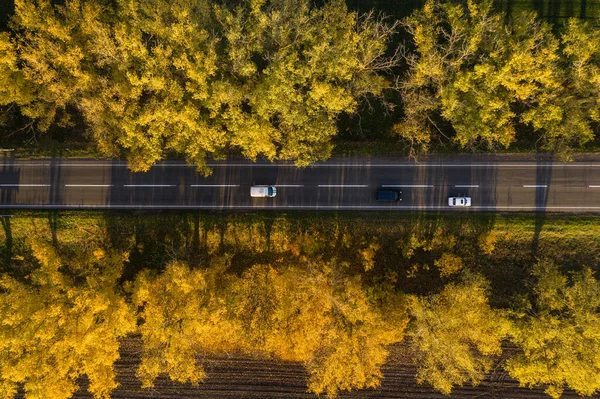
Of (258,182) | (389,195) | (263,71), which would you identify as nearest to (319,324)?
(389,195)

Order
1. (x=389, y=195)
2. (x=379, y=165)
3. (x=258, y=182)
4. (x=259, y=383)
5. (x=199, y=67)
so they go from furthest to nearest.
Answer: (x=259, y=383), (x=258, y=182), (x=379, y=165), (x=389, y=195), (x=199, y=67)

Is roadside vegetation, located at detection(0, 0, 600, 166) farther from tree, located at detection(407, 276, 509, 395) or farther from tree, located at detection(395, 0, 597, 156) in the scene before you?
tree, located at detection(407, 276, 509, 395)

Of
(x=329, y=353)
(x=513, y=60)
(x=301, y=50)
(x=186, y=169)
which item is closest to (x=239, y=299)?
(x=329, y=353)

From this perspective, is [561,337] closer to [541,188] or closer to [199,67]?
[541,188]

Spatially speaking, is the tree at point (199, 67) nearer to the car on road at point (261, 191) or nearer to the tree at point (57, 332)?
the car on road at point (261, 191)

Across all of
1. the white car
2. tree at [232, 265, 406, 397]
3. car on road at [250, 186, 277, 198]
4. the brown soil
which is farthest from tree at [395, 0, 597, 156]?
the brown soil

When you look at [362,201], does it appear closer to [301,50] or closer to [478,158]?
[478,158]
